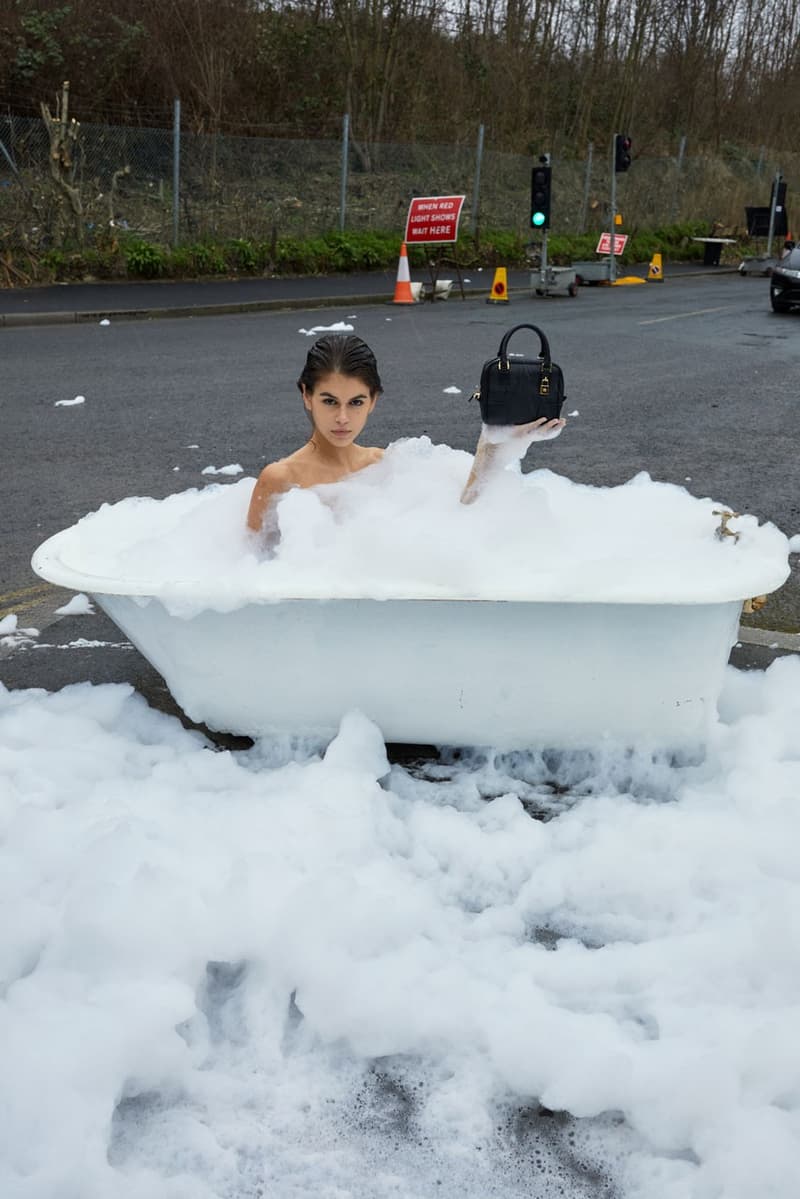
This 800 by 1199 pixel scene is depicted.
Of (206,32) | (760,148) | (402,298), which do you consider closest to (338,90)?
(206,32)

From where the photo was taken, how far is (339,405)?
3.02 meters

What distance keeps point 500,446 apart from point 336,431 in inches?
17.9

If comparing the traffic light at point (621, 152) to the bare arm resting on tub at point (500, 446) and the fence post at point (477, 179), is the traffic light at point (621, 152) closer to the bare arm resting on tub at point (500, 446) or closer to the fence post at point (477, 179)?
the fence post at point (477, 179)

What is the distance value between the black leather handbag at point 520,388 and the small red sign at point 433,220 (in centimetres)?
1421

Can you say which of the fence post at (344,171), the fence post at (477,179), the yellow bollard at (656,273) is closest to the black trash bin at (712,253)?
the yellow bollard at (656,273)

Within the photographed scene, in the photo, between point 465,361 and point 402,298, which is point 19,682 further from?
point 402,298

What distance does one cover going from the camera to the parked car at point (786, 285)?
14.7 metres

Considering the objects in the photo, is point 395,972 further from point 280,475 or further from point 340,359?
point 340,359

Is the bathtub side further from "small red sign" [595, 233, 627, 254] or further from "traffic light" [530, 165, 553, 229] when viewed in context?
"small red sign" [595, 233, 627, 254]

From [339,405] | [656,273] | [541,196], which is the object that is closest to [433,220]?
[541,196]

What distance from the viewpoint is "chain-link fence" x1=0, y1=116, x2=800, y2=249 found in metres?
15.5

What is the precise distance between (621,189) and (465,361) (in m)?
19.5

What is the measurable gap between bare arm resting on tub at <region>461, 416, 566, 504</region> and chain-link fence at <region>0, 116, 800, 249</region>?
1359 cm

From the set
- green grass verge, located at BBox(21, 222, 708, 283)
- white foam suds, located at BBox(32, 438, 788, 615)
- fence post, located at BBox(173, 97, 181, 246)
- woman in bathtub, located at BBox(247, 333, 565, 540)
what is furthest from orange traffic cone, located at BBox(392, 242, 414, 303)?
woman in bathtub, located at BBox(247, 333, 565, 540)
